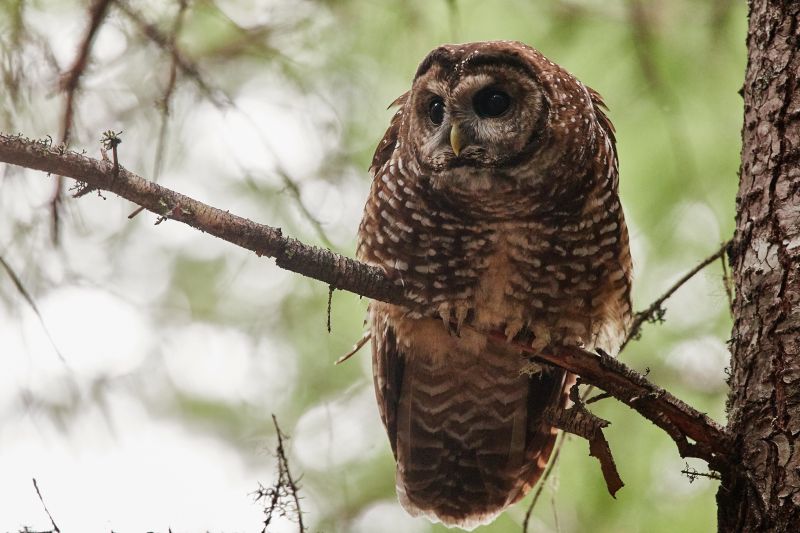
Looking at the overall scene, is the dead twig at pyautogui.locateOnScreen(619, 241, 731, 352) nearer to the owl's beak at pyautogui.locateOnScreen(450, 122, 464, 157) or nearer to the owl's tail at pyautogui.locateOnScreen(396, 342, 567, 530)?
the owl's tail at pyautogui.locateOnScreen(396, 342, 567, 530)

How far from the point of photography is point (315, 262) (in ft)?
6.45

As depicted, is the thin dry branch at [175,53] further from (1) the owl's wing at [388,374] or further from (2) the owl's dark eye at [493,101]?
(1) the owl's wing at [388,374]

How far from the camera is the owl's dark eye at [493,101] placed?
8.80ft

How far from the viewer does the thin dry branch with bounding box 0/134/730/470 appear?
1.68 meters

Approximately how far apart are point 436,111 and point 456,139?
0.20 m

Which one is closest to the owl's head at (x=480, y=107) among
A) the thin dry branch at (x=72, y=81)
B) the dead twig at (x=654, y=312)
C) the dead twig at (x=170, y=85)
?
the dead twig at (x=654, y=312)

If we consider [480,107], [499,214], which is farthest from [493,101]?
[499,214]

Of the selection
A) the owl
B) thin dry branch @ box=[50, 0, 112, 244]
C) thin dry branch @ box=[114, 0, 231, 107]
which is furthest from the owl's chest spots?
thin dry branch @ box=[50, 0, 112, 244]

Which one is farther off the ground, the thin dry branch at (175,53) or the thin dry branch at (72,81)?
the thin dry branch at (175,53)

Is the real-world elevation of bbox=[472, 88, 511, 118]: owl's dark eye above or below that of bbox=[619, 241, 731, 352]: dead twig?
above

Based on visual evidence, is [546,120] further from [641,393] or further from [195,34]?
[195,34]

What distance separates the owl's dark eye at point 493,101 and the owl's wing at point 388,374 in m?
0.81

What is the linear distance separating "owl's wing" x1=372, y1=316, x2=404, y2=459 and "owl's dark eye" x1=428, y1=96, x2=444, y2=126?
0.73 meters

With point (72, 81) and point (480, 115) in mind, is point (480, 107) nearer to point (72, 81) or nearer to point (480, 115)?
point (480, 115)
